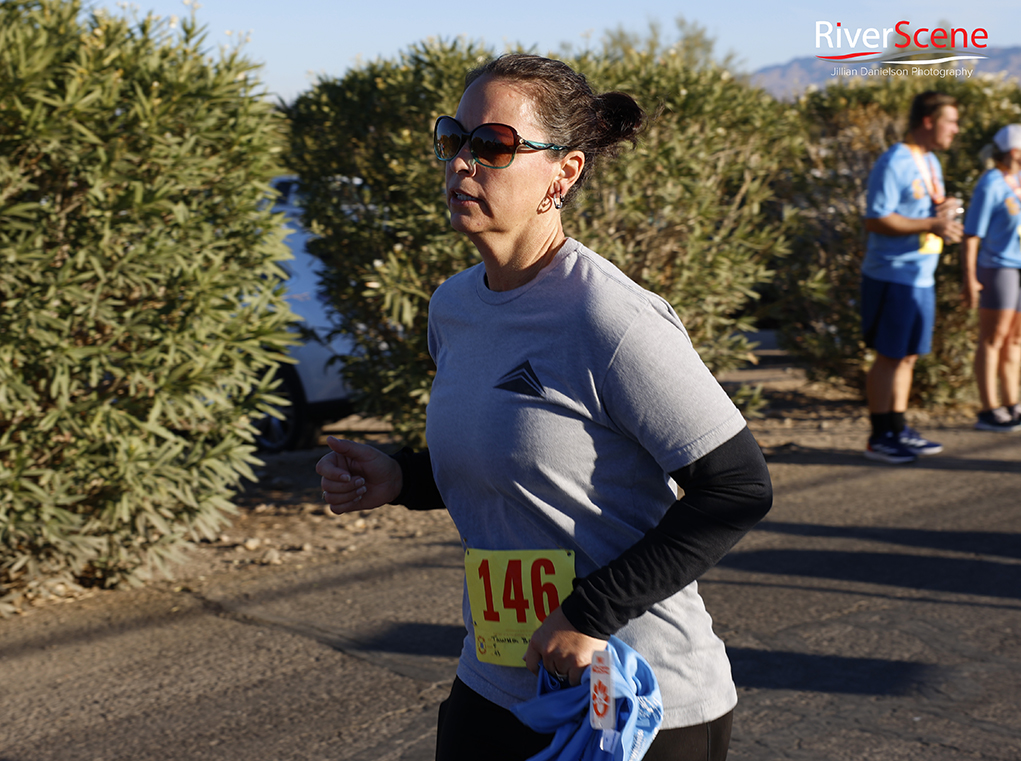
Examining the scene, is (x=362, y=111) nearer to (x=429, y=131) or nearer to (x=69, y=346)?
(x=429, y=131)

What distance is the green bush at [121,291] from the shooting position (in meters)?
4.43

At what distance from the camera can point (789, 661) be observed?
407 centimetres

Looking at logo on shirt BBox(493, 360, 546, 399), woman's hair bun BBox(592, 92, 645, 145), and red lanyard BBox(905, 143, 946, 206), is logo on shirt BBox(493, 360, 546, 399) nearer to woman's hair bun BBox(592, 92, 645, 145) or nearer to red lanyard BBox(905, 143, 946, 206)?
woman's hair bun BBox(592, 92, 645, 145)

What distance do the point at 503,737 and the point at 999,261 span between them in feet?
23.7

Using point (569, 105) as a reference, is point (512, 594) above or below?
below

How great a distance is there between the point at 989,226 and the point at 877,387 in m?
1.79

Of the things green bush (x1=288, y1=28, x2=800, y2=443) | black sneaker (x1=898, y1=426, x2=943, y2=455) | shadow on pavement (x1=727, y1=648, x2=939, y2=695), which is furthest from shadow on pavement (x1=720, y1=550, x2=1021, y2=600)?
black sneaker (x1=898, y1=426, x2=943, y2=455)

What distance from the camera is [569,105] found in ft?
6.49

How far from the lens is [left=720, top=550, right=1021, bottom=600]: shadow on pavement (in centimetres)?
493

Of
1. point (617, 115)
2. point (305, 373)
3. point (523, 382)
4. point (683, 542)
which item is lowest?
point (305, 373)

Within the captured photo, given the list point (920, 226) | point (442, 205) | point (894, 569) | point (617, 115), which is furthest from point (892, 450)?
point (617, 115)

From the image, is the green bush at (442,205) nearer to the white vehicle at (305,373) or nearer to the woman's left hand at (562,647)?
the white vehicle at (305,373)

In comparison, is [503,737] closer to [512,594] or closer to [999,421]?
[512,594]

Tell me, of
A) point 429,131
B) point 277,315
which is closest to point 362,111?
point 429,131
